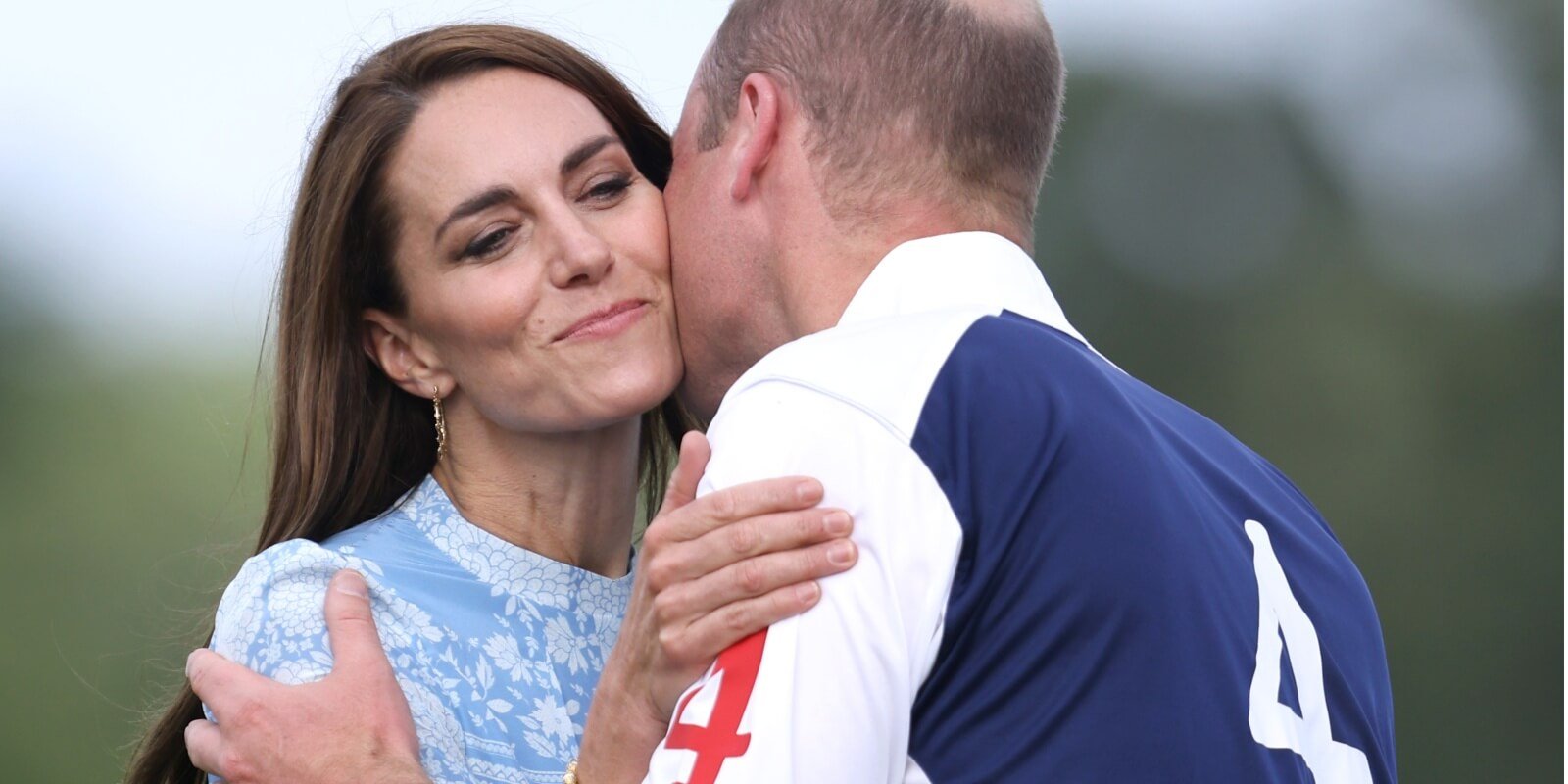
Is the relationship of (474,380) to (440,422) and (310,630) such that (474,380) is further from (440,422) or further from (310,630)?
(310,630)

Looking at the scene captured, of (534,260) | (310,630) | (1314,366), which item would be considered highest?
(534,260)

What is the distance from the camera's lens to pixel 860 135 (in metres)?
2.41

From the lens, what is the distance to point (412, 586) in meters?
2.88

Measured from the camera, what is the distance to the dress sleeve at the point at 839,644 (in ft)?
5.96

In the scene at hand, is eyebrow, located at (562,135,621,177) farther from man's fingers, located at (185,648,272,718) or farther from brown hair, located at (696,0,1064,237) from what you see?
man's fingers, located at (185,648,272,718)

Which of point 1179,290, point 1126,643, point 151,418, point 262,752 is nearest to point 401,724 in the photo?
point 262,752

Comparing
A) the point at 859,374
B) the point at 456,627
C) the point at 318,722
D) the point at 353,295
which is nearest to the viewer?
the point at 859,374

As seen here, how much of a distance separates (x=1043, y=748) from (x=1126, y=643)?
5.4 inches

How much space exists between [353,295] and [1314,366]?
52.6 ft

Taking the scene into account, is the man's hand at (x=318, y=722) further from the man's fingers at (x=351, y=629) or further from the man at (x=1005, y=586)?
the man at (x=1005, y=586)

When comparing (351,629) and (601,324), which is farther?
(601,324)

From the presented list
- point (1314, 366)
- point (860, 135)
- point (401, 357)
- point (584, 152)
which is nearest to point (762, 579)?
point (860, 135)

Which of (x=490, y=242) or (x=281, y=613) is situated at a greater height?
(x=490, y=242)

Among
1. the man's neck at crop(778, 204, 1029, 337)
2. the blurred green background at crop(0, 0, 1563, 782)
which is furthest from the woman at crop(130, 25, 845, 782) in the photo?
the blurred green background at crop(0, 0, 1563, 782)
